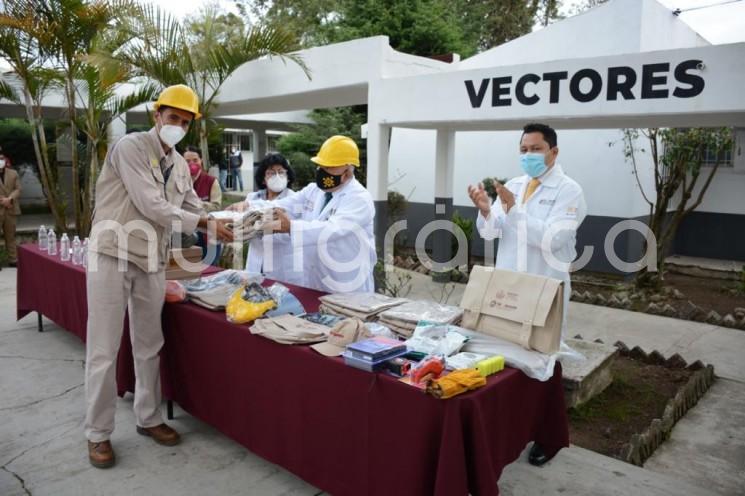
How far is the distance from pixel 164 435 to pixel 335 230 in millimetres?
1521

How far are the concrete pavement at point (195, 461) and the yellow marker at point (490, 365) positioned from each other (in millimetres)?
942

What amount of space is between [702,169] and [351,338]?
33.5 ft

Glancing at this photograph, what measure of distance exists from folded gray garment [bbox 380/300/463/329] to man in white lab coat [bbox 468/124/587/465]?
2.16ft

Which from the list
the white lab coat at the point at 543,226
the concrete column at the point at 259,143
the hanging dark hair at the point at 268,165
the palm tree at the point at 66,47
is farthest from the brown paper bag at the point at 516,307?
the concrete column at the point at 259,143

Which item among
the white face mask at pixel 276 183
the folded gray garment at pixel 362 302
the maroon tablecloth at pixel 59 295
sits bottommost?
the maroon tablecloth at pixel 59 295

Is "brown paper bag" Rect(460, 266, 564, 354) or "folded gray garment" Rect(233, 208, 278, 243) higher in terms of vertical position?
"folded gray garment" Rect(233, 208, 278, 243)

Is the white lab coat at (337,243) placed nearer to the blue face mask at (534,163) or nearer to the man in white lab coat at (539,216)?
the man in white lab coat at (539,216)

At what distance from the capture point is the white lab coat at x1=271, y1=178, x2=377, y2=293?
3.55 m

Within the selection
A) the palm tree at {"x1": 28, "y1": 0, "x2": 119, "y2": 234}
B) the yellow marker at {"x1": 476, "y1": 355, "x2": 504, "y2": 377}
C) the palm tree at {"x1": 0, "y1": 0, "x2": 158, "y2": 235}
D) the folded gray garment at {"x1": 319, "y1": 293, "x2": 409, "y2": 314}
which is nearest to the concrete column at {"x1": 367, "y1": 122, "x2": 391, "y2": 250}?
the palm tree at {"x1": 0, "y1": 0, "x2": 158, "y2": 235}

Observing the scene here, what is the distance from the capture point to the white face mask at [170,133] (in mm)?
3035

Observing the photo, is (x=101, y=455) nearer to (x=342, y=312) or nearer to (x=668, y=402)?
(x=342, y=312)

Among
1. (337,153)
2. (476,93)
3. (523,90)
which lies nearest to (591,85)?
(523,90)

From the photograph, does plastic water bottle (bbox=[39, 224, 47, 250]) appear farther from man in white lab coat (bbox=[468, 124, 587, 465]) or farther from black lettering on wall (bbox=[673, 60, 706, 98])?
black lettering on wall (bbox=[673, 60, 706, 98])

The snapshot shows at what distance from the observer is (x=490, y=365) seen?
234cm
